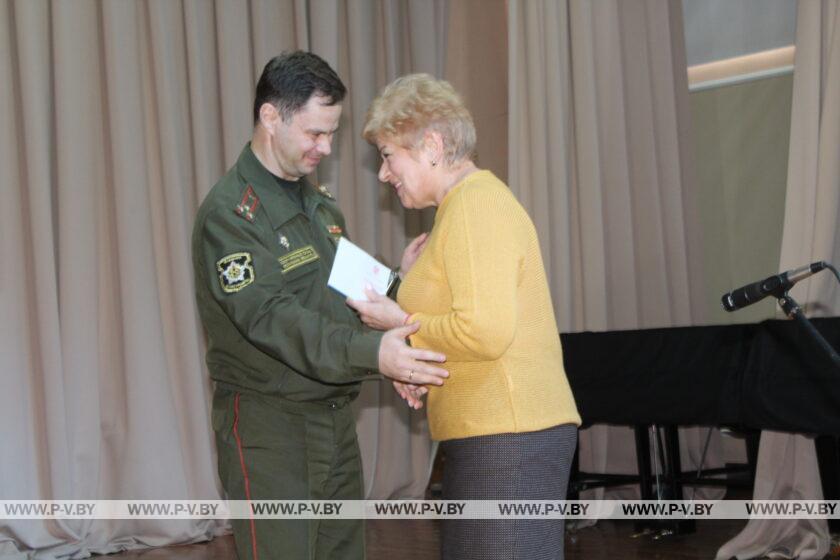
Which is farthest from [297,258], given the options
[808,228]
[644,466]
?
[644,466]

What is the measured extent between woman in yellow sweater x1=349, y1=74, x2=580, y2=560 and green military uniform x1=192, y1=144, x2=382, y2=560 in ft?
0.86

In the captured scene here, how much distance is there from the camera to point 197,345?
4969 mm

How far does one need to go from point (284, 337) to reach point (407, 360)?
323mm

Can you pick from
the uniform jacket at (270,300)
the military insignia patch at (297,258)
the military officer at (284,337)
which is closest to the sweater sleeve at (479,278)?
the military officer at (284,337)

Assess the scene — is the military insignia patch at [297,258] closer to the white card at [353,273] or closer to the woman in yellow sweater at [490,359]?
the white card at [353,273]

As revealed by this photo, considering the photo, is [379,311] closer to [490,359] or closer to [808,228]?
[490,359]

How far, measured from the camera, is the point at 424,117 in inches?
74.7

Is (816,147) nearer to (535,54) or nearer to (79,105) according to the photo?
(535,54)

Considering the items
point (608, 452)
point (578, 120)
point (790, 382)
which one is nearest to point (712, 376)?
point (790, 382)

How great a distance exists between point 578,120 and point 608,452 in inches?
74.5

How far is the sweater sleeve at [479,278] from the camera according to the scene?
1.67m

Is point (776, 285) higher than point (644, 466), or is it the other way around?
point (776, 285)

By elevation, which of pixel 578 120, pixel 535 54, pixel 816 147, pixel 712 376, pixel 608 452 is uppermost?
pixel 535 54

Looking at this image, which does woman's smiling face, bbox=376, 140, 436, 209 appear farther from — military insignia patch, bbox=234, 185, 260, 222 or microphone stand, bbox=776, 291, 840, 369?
microphone stand, bbox=776, 291, 840, 369
